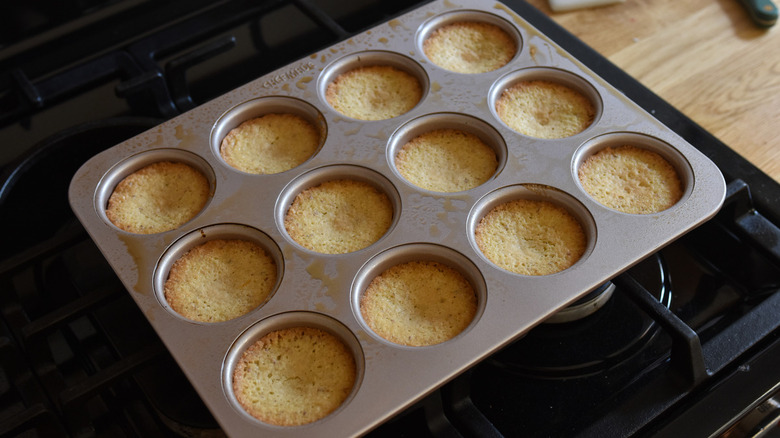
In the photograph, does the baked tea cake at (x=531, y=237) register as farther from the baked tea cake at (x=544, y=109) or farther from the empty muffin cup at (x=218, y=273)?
the empty muffin cup at (x=218, y=273)

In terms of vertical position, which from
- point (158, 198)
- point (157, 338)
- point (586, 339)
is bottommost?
point (586, 339)

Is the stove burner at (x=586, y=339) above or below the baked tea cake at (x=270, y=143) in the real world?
below

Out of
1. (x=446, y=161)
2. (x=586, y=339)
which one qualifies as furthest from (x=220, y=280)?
(x=586, y=339)

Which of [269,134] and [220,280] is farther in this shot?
[269,134]

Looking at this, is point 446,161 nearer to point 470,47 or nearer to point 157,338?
point 470,47

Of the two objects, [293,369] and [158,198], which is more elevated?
[158,198]

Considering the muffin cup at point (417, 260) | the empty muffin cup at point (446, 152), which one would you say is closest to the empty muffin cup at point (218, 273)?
the muffin cup at point (417, 260)

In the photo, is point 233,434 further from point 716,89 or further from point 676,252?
point 716,89

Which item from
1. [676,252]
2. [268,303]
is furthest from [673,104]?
[268,303]
